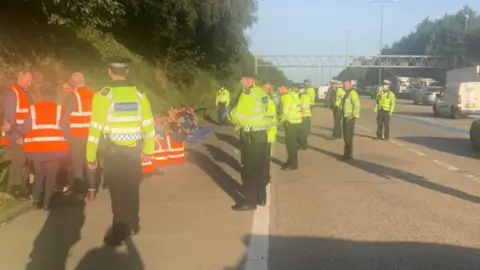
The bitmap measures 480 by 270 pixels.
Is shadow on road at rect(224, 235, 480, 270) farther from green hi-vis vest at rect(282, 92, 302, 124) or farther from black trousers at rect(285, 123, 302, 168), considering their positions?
green hi-vis vest at rect(282, 92, 302, 124)

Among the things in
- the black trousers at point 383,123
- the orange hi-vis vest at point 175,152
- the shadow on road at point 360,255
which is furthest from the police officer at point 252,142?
the black trousers at point 383,123

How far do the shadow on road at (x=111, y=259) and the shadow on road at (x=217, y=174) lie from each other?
330 centimetres

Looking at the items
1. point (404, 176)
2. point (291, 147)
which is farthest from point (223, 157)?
point (404, 176)

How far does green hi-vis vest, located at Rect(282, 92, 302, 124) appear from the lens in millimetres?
14461

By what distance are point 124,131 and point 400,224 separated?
12.1ft

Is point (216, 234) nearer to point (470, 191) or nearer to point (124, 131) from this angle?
point (124, 131)

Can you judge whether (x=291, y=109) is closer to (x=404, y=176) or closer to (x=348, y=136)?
(x=348, y=136)

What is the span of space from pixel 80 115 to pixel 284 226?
349cm

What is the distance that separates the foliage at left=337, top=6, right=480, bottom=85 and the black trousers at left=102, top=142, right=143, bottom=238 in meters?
75.9

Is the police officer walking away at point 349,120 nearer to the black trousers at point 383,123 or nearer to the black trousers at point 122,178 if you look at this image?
the black trousers at point 383,123

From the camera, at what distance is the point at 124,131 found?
6938 millimetres

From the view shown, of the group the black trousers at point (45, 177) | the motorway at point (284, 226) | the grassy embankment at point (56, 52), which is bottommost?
the motorway at point (284, 226)

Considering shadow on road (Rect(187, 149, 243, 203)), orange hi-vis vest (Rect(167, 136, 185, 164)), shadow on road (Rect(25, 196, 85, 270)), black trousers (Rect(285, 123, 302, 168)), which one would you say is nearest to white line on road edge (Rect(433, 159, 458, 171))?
black trousers (Rect(285, 123, 302, 168))

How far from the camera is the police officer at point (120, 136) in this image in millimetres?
6922
